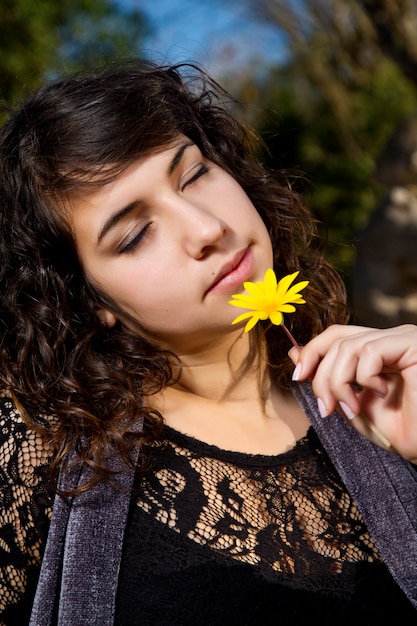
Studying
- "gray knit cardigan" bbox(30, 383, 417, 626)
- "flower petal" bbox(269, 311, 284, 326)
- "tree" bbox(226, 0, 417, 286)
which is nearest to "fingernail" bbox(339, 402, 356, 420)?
"flower petal" bbox(269, 311, 284, 326)

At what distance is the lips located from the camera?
1723 mm

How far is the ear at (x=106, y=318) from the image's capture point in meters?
1.98

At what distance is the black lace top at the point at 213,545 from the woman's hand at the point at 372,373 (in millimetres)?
402

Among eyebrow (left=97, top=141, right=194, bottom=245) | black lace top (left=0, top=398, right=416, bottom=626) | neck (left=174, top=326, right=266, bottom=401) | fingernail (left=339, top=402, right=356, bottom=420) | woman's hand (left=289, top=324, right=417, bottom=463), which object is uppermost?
eyebrow (left=97, top=141, right=194, bottom=245)

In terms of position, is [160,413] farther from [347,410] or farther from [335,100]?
→ [335,100]

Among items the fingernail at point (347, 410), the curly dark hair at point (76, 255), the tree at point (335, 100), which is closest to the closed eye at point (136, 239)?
the curly dark hair at point (76, 255)

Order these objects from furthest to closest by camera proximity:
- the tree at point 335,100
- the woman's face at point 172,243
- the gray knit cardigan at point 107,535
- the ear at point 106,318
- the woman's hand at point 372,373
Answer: the tree at point 335,100 → the ear at point 106,318 → the woman's face at point 172,243 → the gray knit cardigan at point 107,535 → the woman's hand at point 372,373

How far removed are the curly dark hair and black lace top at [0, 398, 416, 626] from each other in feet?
0.33

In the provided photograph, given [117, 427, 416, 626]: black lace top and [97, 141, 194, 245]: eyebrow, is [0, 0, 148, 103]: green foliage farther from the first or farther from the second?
[117, 427, 416, 626]: black lace top

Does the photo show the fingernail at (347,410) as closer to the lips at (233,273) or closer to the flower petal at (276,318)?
the flower petal at (276,318)

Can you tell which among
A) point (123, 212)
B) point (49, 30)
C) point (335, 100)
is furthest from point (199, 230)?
point (335, 100)

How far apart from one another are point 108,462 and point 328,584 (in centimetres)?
57

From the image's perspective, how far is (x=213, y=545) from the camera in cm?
171

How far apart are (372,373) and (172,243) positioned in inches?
23.2
